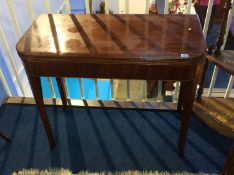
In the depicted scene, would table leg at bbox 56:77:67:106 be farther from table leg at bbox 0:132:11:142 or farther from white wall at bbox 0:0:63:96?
white wall at bbox 0:0:63:96

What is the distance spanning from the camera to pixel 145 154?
1.52 meters

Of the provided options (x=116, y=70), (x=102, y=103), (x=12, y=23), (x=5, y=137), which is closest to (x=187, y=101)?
(x=116, y=70)

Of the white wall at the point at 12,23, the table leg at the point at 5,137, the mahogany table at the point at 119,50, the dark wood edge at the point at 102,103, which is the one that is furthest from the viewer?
the white wall at the point at 12,23

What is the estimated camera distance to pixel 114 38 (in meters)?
1.13

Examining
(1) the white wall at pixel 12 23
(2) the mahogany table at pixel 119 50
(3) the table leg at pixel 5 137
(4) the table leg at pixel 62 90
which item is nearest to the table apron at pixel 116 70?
(2) the mahogany table at pixel 119 50

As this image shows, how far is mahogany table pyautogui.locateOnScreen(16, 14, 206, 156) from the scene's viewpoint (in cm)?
102

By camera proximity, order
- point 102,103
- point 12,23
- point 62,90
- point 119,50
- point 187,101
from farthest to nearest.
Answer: point 12,23, point 102,103, point 62,90, point 187,101, point 119,50

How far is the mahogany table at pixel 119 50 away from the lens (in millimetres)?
1022

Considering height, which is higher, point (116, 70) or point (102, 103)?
point (116, 70)

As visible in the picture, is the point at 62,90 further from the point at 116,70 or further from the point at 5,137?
the point at 116,70

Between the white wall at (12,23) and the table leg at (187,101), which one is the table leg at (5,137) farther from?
the table leg at (187,101)

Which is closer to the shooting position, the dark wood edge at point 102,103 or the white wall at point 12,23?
the dark wood edge at point 102,103

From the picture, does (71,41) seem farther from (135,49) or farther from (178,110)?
(178,110)

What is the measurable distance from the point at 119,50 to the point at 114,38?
0.36 ft
